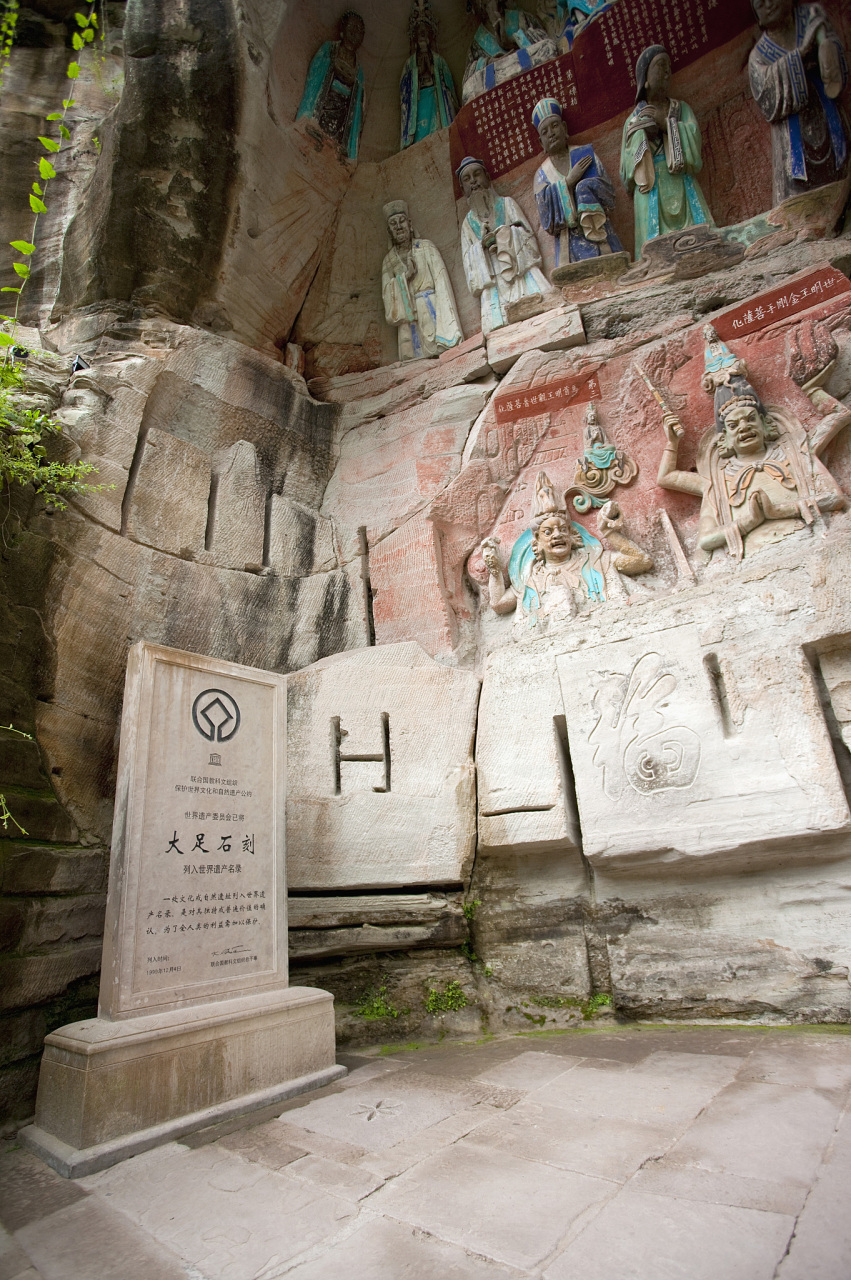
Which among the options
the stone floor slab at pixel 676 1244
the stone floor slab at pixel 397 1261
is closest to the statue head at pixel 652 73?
the stone floor slab at pixel 676 1244

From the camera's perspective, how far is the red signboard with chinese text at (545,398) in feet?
16.9

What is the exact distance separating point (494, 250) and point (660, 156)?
149cm

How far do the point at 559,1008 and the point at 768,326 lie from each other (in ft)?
14.6

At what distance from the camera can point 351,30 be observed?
6.86 m

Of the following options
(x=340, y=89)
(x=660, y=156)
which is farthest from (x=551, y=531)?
(x=340, y=89)

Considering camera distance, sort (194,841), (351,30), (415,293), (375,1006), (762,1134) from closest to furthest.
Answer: (762,1134) → (194,841) → (375,1006) → (415,293) → (351,30)

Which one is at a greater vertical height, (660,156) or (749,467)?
(660,156)

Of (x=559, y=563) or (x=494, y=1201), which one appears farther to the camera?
(x=559, y=563)

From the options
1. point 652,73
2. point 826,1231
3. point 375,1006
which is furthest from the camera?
point 652,73

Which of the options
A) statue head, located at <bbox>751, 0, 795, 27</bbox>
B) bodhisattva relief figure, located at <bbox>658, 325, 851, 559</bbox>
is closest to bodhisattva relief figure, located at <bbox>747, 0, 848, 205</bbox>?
statue head, located at <bbox>751, 0, 795, 27</bbox>

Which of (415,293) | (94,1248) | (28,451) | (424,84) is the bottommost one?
(94,1248)

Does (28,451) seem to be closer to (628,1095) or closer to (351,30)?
(628,1095)

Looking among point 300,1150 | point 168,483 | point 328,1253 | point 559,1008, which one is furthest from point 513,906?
point 168,483

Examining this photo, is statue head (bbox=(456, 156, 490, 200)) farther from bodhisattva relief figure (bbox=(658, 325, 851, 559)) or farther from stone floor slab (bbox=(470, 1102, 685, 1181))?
stone floor slab (bbox=(470, 1102, 685, 1181))
